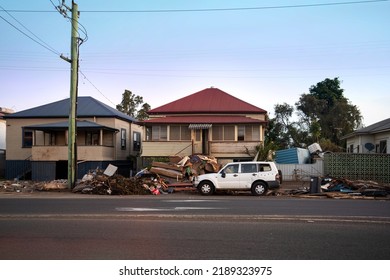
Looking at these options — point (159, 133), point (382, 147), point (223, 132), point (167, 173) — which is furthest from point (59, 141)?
point (382, 147)

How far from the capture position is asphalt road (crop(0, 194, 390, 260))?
262 inches

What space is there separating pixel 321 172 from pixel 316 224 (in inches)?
716

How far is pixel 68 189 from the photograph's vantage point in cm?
2109

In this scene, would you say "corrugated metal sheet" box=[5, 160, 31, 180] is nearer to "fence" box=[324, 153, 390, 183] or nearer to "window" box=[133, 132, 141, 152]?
"window" box=[133, 132, 141, 152]

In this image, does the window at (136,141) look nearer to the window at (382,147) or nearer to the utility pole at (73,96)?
the utility pole at (73,96)

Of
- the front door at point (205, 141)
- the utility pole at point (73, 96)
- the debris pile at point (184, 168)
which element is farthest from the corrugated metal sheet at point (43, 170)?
the front door at point (205, 141)

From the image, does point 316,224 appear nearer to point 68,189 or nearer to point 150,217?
point 150,217

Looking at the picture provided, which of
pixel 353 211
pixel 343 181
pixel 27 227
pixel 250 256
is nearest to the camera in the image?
pixel 250 256

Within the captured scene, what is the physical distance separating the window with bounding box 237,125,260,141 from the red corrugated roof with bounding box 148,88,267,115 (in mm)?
1381

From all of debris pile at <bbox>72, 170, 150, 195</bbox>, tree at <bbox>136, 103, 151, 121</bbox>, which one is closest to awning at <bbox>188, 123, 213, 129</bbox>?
debris pile at <bbox>72, 170, 150, 195</bbox>

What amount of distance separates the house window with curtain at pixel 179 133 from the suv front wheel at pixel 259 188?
1248 cm

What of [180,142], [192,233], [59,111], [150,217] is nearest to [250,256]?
[192,233]

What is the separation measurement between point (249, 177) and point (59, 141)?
20.2 metres

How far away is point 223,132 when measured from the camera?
30156 millimetres
